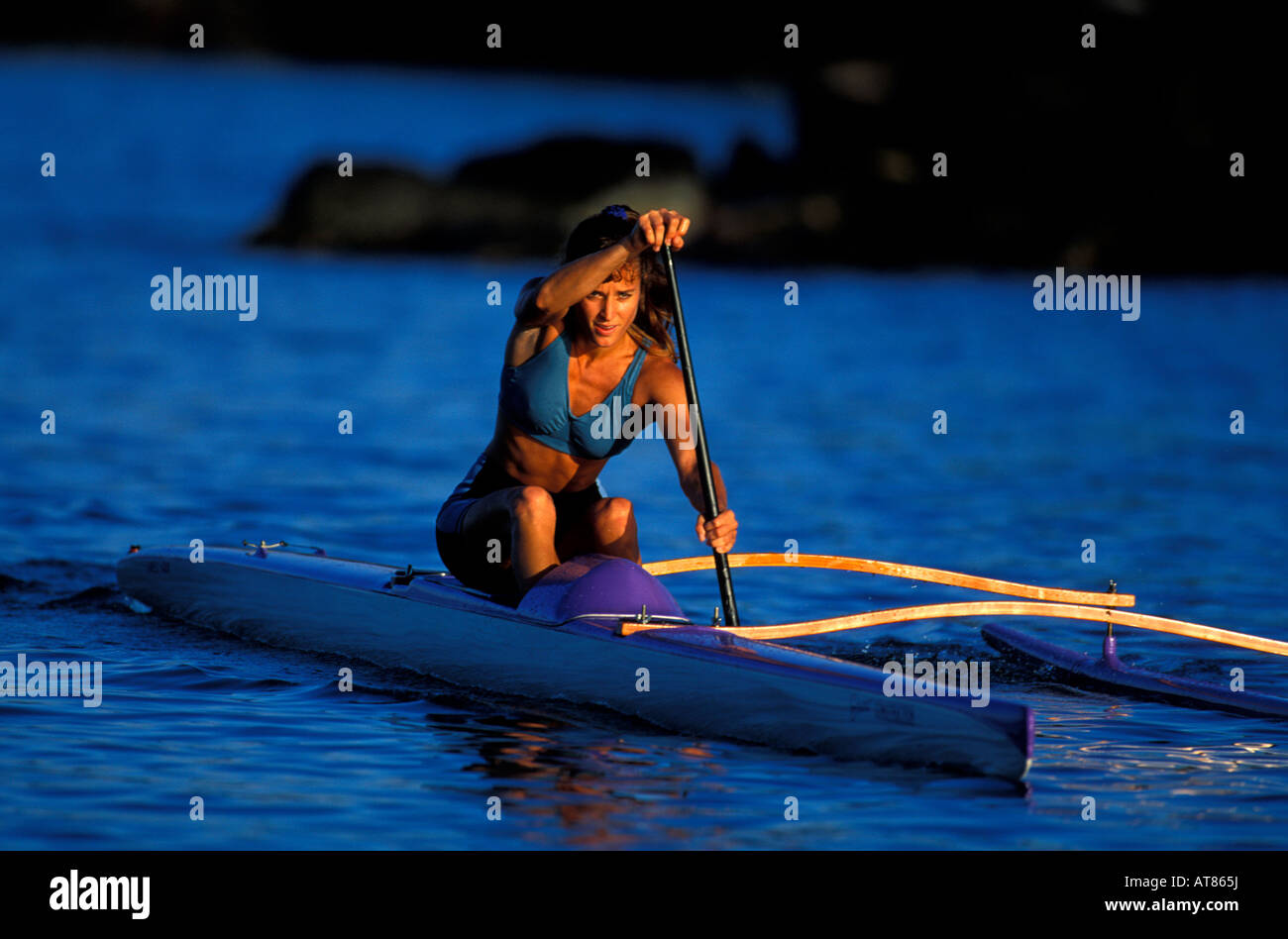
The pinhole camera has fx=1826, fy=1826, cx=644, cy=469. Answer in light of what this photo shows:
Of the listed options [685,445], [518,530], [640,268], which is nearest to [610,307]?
[640,268]

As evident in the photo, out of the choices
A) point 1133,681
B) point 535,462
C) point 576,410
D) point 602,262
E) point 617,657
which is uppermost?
point 602,262

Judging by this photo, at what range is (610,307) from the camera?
7152mm

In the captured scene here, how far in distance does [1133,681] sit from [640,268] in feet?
9.87

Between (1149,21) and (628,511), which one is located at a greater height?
(1149,21)

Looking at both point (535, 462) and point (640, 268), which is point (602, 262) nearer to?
point (640, 268)

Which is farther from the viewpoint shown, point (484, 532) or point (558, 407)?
point (484, 532)

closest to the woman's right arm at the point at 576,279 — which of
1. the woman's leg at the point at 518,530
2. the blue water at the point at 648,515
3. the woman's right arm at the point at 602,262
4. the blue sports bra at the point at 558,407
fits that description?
the woman's right arm at the point at 602,262

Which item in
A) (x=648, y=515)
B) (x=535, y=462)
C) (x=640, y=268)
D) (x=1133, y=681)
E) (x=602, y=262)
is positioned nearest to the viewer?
(x=602, y=262)

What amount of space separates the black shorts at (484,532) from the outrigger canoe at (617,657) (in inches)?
4.0
